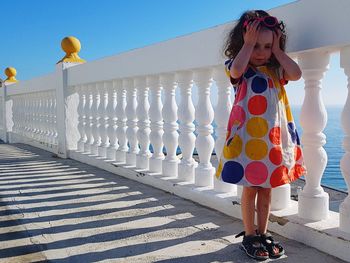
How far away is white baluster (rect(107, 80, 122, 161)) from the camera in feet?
15.2

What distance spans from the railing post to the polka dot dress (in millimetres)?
4137

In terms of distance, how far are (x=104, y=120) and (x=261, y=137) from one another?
125 inches

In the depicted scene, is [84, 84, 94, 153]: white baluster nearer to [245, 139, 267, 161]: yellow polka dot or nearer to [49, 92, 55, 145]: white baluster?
[49, 92, 55, 145]: white baluster

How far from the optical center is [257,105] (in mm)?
2000

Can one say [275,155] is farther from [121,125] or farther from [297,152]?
[121,125]

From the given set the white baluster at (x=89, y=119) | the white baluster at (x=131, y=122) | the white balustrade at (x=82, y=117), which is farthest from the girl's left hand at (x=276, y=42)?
the white balustrade at (x=82, y=117)

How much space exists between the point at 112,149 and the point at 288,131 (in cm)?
292

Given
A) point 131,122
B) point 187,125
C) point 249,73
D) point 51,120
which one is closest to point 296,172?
point 249,73

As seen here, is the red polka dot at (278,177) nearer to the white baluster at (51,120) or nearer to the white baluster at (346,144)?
the white baluster at (346,144)

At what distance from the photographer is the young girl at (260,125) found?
1.97m

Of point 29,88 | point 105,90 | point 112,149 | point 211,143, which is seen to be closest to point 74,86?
point 105,90

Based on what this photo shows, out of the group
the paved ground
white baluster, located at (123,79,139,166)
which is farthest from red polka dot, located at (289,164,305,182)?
white baluster, located at (123,79,139,166)

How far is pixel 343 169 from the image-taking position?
6.74 feet

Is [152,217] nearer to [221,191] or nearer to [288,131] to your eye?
[221,191]
